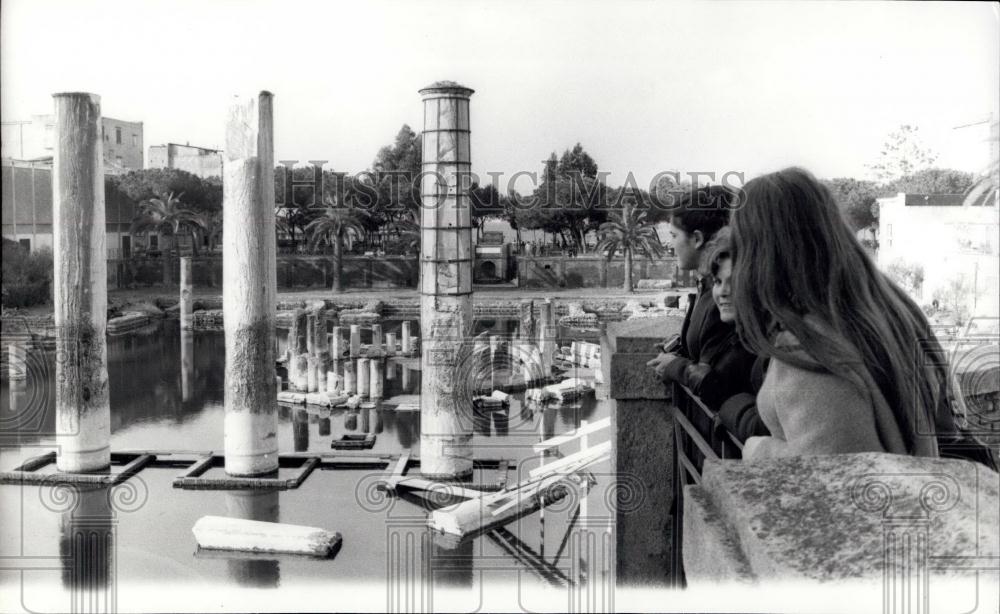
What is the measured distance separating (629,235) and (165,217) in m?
16.8

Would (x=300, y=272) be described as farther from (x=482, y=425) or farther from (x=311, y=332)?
(x=482, y=425)

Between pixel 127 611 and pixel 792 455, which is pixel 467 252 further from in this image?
pixel 792 455

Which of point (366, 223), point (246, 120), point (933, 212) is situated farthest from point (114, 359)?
point (933, 212)

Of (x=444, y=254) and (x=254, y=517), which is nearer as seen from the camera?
(x=254, y=517)

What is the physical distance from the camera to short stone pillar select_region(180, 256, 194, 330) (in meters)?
30.5

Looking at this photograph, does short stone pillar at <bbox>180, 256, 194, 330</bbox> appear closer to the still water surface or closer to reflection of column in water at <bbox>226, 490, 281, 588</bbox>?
the still water surface

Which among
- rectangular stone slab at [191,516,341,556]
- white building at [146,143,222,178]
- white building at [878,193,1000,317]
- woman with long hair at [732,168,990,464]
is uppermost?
white building at [146,143,222,178]

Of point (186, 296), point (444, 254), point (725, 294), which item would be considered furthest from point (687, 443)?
point (186, 296)

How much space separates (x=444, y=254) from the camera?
429 inches

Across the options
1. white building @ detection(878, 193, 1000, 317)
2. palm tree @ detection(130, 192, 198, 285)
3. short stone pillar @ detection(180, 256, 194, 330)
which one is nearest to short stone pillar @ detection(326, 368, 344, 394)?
short stone pillar @ detection(180, 256, 194, 330)

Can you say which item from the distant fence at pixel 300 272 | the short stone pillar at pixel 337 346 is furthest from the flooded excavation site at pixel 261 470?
Result: the distant fence at pixel 300 272

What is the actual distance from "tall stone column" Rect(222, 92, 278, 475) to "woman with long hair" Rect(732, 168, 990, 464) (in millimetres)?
9856

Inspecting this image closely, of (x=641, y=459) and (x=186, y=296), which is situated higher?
(x=641, y=459)

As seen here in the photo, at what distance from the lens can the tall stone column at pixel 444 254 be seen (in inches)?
415
